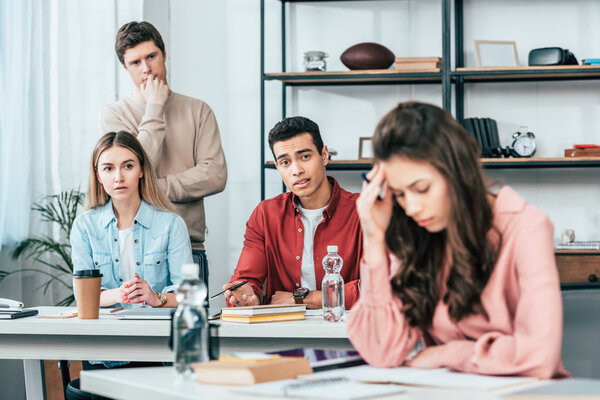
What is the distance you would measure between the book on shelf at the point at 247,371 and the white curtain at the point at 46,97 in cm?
258

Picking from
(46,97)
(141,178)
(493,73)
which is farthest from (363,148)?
(141,178)

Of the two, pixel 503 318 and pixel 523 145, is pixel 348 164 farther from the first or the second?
pixel 503 318

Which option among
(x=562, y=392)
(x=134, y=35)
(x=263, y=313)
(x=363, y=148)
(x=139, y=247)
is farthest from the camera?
(x=363, y=148)

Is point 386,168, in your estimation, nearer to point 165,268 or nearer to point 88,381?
point 88,381

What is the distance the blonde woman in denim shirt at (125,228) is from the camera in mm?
2551

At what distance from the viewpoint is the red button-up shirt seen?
8.39 feet

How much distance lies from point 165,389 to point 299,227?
4.68 feet

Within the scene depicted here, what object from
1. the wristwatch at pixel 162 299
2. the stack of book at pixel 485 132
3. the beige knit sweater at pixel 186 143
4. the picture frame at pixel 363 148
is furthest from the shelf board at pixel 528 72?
the wristwatch at pixel 162 299

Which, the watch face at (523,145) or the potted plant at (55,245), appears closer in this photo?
the potted plant at (55,245)

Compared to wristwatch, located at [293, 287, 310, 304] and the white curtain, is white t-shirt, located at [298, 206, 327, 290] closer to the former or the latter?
wristwatch, located at [293, 287, 310, 304]

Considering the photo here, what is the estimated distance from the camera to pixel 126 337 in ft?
6.81

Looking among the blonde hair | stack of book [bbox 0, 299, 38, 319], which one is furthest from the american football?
stack of book [bbox 0, 299, 38, 319]

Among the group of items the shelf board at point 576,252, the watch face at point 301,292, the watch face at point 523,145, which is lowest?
the watch face at point 301,292

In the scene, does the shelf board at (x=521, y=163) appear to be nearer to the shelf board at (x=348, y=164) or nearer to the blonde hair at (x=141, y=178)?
the shelf board at (x=348, y=164)
